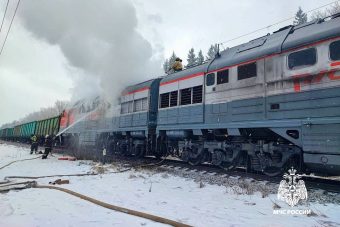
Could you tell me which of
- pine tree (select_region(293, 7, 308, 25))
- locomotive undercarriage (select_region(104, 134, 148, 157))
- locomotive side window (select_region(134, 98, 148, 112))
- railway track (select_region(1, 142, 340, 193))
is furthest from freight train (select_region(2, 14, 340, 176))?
pine tree (select_region(293, 7, 308, 25))

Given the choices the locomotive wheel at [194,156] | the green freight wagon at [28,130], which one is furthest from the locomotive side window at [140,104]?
the green freight wagon at [28,130]

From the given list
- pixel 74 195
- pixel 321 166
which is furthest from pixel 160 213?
pixel 321 166

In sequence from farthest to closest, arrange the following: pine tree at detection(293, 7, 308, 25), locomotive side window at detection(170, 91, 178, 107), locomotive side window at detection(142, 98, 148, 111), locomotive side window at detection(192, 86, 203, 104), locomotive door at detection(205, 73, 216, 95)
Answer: pine tree at detection(293, 7, 308, 25) → locomotive side window at detection(142, 98, 148, 111) → locomotive side window at detection(170, 91, 178, 107) → locomotive side window at detection(192, 86, 203, 104) → locomotive door at detection(205, 73, 216, 95)

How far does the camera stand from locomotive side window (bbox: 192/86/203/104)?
1168cm

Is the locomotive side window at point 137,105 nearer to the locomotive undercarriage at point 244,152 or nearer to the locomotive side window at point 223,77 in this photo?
the locomotive undercarriage at point 244,152

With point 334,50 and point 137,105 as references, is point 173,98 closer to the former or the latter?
point 137,105

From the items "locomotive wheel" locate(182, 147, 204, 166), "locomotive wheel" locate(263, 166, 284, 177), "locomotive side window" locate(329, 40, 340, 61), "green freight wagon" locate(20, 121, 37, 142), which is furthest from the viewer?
"green freight wagon" locate(20, 121, 37, 142)

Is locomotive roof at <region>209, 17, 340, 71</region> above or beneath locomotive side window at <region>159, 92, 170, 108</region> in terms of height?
above

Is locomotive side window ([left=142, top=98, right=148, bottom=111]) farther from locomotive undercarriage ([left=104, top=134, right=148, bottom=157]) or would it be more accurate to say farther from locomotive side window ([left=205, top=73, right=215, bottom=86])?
locomotive side window ([left=205, top=73, right=215, bottom=86])

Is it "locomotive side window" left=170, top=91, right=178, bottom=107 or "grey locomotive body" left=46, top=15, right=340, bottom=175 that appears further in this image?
"locomotive side window" left=170, top=91, right=178, bottom=107

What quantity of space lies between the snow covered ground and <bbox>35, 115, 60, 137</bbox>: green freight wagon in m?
21.4

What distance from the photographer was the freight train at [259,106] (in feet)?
24.4

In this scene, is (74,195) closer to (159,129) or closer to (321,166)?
(321,166)

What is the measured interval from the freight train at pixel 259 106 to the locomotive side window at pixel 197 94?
40 millimetres
